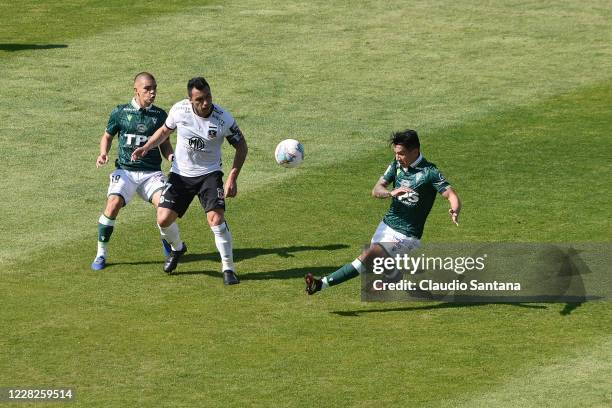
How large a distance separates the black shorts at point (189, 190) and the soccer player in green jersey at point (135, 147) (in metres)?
0.78

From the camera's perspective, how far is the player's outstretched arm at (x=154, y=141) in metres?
16.0

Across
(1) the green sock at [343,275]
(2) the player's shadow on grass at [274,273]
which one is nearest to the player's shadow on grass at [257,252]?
(2) the player's shadow on grass at [274,273]

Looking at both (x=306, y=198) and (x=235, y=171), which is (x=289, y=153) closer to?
(x=235, y=171)

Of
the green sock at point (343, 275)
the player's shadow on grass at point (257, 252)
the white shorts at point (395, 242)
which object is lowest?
the player's shadow on grass at point (257, 252)

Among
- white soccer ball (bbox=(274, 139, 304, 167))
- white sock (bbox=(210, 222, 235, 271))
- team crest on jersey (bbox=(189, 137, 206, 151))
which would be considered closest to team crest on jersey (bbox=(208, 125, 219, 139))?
team crest on jersey (bbox=(189, 137, 206, 151))

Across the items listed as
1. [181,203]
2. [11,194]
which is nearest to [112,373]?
[181,203]

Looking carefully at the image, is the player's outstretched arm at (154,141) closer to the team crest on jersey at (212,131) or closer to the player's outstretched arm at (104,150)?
the team crest on jersey at (212,131)

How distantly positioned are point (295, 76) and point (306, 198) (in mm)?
7372

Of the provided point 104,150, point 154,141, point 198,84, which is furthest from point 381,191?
point 104,150

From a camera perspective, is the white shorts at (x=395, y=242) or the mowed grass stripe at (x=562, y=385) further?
the white shorts at (x=395, y=242)

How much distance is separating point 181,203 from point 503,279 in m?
4.15

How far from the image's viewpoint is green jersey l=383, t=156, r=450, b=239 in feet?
48.6

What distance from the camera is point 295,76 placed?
26.6 metres

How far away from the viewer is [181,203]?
1616cm
